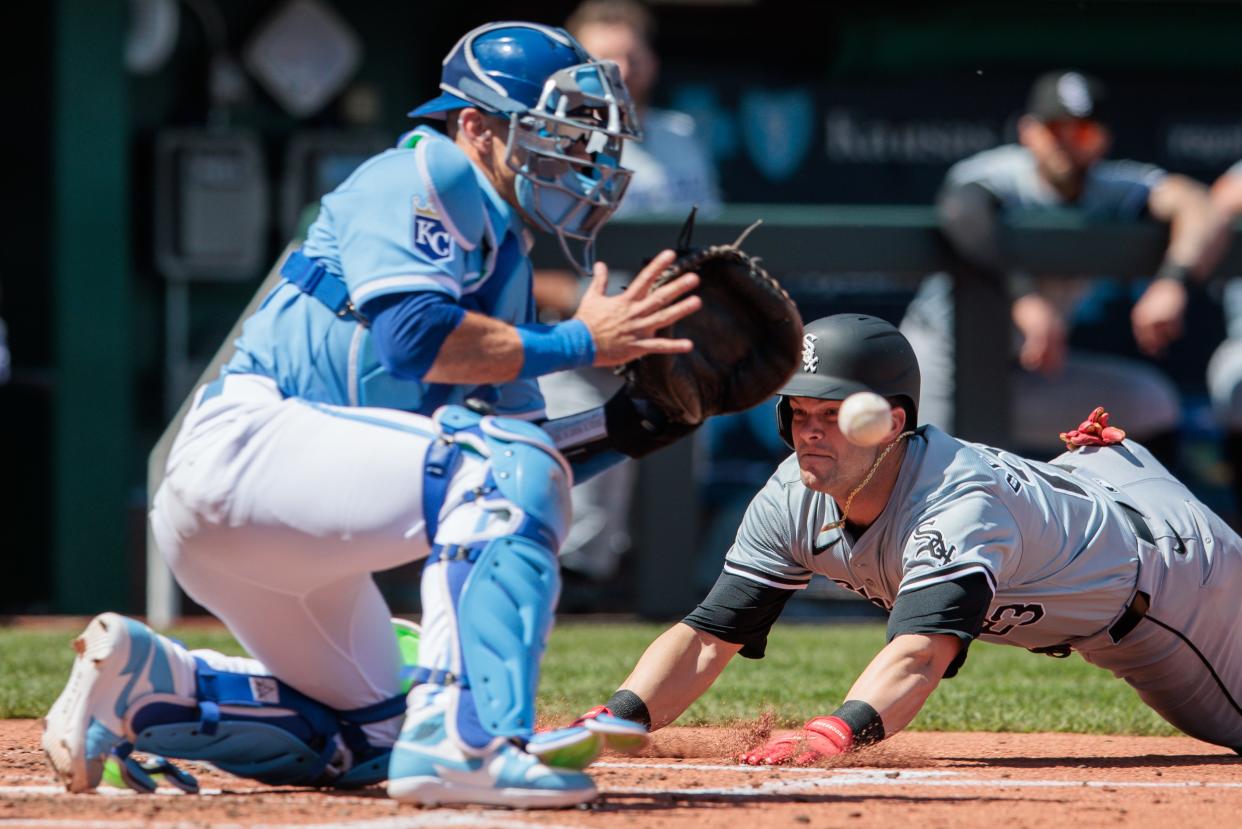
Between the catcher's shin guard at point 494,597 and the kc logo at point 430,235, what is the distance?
1.12 feet

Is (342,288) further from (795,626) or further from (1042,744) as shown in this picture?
(795,626)

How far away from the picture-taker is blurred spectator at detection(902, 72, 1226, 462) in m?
8.20

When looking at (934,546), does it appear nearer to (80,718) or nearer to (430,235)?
(430,235)

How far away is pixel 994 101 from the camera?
11.0 m

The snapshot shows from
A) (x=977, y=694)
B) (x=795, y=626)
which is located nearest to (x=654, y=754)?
(x=977, y=694)

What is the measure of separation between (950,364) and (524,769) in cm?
570

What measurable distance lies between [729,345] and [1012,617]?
1120mm

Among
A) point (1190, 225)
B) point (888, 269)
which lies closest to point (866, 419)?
point (888, 269)

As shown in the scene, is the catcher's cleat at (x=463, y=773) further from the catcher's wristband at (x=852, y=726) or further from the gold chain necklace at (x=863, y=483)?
the gold chain necklace at (x=863, y=483)

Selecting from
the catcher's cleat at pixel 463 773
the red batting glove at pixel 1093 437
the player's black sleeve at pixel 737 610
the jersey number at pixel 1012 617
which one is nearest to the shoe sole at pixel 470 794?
the catcher's cleat at pixel 463 773

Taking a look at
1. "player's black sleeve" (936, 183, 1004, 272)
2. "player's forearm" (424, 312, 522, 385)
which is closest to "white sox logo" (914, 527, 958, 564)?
"player's forearm" (424, 312, 522, 385)

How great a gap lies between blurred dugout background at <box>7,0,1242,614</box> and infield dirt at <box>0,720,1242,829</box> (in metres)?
4.65

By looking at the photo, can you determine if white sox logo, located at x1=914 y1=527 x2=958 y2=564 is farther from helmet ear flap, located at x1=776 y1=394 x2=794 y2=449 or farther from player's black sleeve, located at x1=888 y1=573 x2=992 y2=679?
helmet ear flap, located at x1=776 y1=394 x2=794 y2=449

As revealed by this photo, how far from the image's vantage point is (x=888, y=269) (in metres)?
8.40
